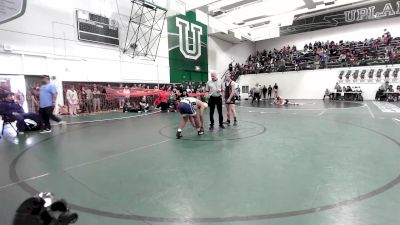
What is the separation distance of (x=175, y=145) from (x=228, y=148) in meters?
1.09

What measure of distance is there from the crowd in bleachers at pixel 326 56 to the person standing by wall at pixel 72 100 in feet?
52.1

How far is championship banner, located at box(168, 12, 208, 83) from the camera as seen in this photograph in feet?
59.4

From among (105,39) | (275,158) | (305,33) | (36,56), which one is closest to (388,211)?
(275,158)

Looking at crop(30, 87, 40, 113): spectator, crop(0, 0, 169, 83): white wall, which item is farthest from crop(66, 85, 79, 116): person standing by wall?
crop(30, 87, 40, 113): spectator

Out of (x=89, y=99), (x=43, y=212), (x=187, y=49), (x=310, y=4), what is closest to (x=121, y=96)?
(x=89, y=99)

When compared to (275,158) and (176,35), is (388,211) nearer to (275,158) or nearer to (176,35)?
(275,158)

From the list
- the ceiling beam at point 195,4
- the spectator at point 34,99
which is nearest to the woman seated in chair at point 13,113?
the spectator at point 34,99

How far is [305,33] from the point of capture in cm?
2472

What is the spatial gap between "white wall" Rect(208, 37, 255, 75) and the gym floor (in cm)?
1826

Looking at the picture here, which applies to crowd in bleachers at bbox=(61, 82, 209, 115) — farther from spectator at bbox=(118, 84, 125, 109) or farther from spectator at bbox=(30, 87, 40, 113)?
spectator at bbox=(30, 87, 40, 113)

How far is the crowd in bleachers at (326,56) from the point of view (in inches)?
704

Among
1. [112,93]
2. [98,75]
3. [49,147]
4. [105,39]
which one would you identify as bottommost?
[49,147]

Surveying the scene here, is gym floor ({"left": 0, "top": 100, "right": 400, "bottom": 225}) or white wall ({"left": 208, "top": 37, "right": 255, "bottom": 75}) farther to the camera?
white wall ({"left": 208, "top": 37, "right": 255, "bottom": 75})

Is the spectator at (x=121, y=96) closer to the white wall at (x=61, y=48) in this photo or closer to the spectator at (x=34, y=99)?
the white wall at (x=61, y=48)
